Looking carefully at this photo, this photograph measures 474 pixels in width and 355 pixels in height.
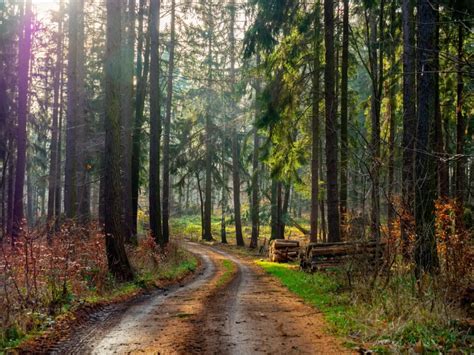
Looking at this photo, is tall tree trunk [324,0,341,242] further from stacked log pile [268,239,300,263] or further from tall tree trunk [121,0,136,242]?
tall tree trunk [121,0,136,242]

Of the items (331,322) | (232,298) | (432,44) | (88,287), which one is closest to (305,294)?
(232,298)

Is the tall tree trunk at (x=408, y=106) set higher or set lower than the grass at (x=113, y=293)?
higher

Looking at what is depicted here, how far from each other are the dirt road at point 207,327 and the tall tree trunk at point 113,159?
1.77 meters

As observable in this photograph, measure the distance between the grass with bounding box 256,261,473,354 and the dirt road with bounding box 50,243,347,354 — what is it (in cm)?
42

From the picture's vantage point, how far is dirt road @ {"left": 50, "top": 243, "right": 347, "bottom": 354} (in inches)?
237

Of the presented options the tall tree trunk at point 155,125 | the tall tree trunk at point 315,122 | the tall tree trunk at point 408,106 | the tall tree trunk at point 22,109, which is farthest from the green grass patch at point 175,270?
the tall tree trunk at point 408,106

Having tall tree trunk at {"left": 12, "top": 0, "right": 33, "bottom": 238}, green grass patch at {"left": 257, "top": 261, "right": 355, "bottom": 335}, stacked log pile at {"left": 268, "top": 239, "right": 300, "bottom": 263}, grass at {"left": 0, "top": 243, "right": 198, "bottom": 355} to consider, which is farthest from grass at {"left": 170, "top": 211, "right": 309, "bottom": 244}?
green grass patch at {"left": 257, "top": 261, "right": 355, "bottom": 335}

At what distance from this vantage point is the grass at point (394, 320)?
5825 mm

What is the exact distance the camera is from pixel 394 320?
675 centimetres

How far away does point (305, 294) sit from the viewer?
11078mm

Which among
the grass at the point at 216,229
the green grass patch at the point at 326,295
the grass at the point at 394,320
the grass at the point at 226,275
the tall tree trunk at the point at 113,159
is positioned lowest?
the grass at the point at 216,229

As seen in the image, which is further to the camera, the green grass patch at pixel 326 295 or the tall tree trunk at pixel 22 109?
the tall tree trunk at pixel 22 109

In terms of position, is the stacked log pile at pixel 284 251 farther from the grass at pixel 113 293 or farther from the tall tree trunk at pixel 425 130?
the tall tree trunk at pixel 425 130

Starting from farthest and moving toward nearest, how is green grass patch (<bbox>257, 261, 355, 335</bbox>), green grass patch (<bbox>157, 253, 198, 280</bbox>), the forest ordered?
green grass patch (<bbox>157, 253, 198, 280</bbox>) → green grass patch (<bbox>257, 261, 355, 335</bbox>) → the forest
